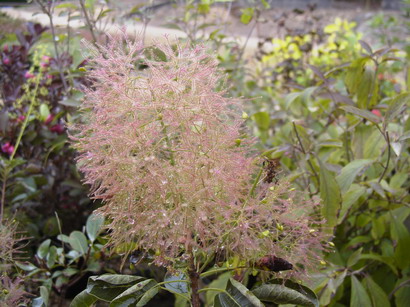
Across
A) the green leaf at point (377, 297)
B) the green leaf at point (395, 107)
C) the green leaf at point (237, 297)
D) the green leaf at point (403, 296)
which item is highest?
the green leaf at point (395, 107)

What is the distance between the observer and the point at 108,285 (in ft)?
3.38

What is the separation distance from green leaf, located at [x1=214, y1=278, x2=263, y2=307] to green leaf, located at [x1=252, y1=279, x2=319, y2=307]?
0.15 feet

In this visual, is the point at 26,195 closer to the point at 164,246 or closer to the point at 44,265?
the point at 44,265

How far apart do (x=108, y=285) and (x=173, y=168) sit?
30 cm

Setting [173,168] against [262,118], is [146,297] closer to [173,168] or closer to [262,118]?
[173,168]

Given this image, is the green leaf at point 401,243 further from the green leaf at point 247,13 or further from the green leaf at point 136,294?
the green leaf at point 247,13

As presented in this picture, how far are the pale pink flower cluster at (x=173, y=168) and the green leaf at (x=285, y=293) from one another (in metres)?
0.07

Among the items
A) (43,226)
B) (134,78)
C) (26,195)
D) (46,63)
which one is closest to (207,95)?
(134,78)

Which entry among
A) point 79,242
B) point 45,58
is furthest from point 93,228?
point 45,58

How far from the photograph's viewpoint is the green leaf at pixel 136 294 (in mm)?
976

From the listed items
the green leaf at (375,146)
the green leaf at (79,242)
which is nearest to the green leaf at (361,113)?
the green leaf at (375,146)

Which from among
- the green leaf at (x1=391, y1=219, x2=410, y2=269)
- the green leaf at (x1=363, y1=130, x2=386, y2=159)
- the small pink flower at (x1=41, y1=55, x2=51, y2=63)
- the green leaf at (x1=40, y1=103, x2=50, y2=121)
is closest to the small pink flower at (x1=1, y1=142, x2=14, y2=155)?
the green leaf at (x1=40, y1=103, x2=50, y2=121)

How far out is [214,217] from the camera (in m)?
0.95

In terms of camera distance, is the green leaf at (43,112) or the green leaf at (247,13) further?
the green leaf at (247,13)
